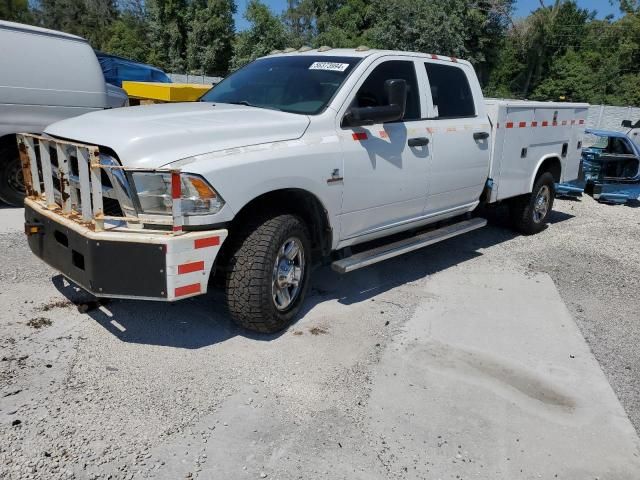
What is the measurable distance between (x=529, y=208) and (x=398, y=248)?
10.1ft

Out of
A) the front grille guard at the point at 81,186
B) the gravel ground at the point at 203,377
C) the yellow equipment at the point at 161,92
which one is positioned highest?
the yellow equipment at the point at 161,92

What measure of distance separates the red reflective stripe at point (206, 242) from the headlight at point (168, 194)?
0.16m

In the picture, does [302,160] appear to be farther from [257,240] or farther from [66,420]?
[66,420]

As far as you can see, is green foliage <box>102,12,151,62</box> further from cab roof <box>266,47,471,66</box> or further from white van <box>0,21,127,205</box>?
cab roof <box>266,47,471,66</box>

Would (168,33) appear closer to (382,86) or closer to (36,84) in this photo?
(36,84)

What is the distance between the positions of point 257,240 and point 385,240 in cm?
238

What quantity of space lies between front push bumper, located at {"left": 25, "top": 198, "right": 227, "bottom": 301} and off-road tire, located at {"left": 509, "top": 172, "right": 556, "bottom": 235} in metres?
4.98

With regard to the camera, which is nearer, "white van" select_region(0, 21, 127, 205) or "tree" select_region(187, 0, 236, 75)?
"white van" select_region(0, 21, 127, 205)

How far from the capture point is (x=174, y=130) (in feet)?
11.6

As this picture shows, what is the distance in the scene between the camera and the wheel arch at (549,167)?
698 cm

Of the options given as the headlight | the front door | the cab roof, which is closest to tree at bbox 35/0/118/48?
the cab roof

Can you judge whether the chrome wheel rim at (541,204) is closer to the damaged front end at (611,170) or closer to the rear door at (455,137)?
the rear door at (455,137)

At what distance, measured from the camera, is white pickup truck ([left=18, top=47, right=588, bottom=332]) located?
3365mm

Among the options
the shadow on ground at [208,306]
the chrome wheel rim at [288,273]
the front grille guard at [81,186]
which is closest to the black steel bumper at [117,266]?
the front grille guard at [81,186]
